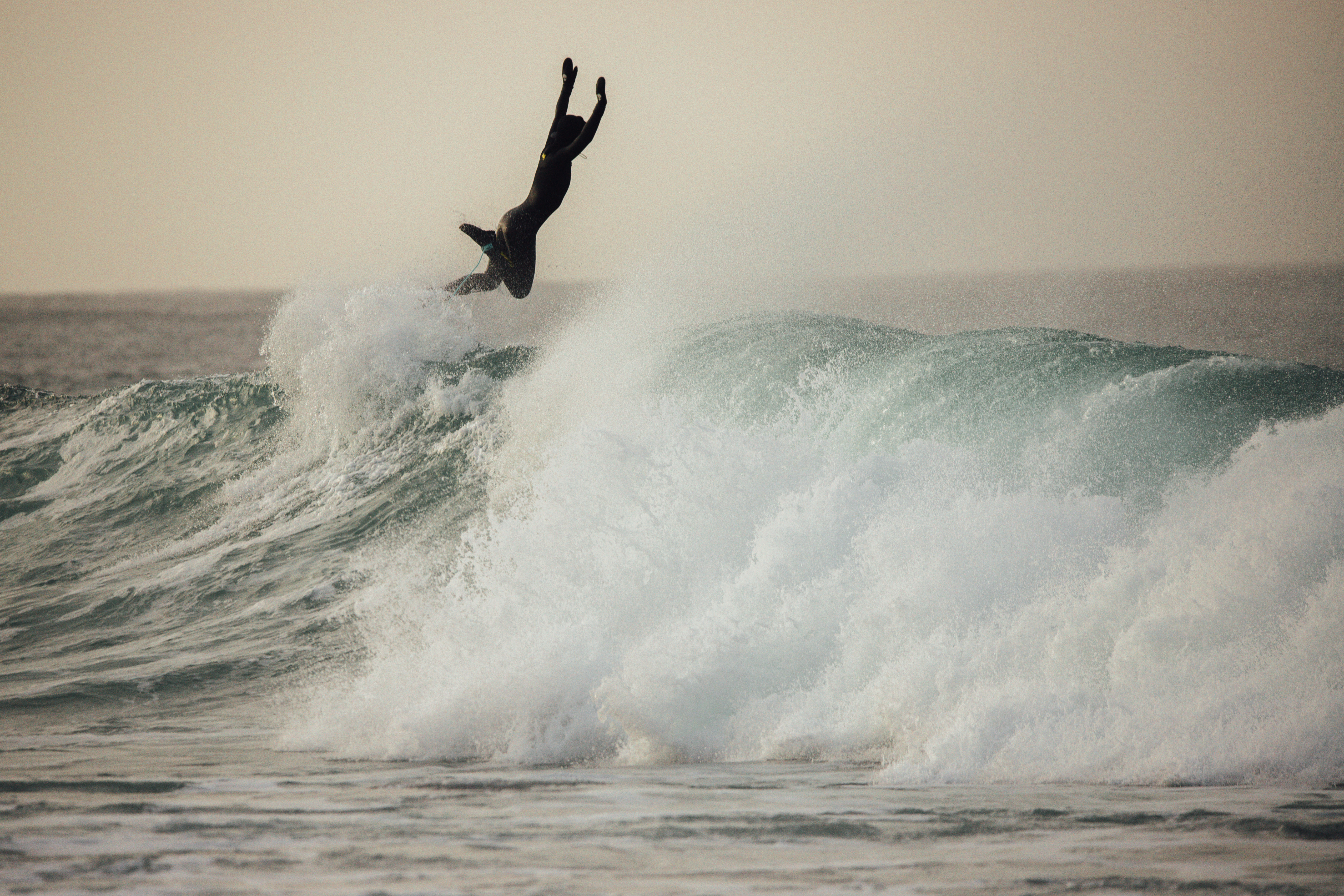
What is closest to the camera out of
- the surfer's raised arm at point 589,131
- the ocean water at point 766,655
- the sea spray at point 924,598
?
the ocean water at point 766,655

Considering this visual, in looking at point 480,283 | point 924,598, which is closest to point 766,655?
point 924,598

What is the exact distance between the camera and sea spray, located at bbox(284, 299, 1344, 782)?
5.76 meters

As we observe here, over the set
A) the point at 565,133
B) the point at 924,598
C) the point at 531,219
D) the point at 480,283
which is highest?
the point at 565,133

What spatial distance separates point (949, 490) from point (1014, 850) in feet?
10.5

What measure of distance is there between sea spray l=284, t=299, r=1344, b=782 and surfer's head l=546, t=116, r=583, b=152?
227 centimetres

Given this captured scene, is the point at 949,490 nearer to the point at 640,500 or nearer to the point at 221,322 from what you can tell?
the point at 640,500

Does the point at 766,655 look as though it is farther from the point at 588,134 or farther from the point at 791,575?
the point at 588,134

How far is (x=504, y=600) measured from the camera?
749cm

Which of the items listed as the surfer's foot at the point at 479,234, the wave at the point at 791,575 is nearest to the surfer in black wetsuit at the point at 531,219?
the surfer's foot at the point at 479,234

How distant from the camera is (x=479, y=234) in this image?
29.6ft

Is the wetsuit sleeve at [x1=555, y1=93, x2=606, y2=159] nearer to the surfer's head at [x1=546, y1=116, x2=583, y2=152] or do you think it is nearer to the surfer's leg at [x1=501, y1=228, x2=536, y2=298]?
the surfer's head at [x1=546, y1=116, x2=583, y2=152]

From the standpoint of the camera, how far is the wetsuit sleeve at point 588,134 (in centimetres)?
819

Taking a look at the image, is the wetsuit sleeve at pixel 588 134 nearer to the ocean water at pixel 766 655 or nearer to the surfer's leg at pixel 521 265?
the surfer's leg at pixel 521 265

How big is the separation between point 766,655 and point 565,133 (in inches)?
176
